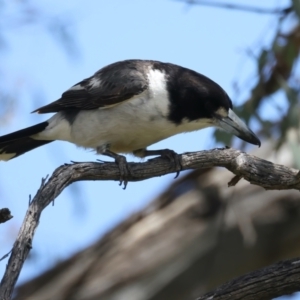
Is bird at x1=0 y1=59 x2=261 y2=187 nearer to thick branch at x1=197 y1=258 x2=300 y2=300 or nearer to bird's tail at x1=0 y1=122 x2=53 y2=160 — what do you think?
bird's tail at x1=0 y1=122 x2=53 y2=160

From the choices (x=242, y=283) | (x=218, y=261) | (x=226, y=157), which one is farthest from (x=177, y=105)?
(x=218, y=261)

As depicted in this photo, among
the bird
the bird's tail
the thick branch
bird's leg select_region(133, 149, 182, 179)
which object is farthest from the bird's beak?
the thick branch

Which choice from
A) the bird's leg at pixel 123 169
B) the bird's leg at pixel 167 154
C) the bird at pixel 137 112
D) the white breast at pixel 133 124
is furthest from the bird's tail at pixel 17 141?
the bird's leg at pixel 123 169

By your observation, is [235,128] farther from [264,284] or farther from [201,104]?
[264,284]

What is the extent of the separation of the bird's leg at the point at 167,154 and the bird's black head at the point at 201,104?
17 cm

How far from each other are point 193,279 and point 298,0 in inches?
66.8

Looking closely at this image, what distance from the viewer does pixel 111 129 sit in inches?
149

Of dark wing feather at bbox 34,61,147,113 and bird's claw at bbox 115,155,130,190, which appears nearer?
bird's claw at bbox 115,155,130,190

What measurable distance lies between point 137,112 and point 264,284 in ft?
4.07

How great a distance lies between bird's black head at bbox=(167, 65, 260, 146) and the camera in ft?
12.6

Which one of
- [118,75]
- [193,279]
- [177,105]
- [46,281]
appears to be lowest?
[193,279]

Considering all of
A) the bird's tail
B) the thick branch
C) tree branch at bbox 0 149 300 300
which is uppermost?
the bird's tail

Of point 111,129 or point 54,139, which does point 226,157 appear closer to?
point 111,129

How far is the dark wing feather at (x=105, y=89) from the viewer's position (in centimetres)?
388
